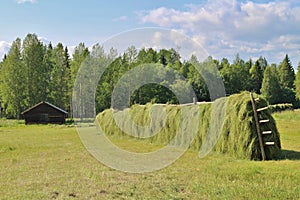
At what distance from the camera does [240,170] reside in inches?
292

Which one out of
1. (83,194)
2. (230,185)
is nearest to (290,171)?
(230,185)

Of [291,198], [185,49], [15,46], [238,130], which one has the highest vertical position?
[15,46]

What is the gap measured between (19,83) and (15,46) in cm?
512

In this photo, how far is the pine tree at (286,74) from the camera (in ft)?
213

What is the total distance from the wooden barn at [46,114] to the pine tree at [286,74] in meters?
44.0

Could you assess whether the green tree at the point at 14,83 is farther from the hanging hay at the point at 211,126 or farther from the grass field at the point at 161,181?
the grass field at the point at 161,181

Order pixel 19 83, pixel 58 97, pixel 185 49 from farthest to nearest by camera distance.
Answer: pixel 58 97 < pixel 19 83 < pixel 185 49

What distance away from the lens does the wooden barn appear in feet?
129

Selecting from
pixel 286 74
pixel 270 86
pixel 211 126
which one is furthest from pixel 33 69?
pixel 286 74

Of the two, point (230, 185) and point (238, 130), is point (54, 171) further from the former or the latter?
point (238, 130)

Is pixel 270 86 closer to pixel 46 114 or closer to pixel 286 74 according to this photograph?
pixel 286 74

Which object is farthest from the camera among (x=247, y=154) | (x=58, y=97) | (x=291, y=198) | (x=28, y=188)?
(x=58, y=97)

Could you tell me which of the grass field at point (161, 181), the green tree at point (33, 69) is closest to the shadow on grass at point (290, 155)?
the grass field at point (161, 181)

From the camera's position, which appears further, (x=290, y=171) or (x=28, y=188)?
(x=290, y=171)
